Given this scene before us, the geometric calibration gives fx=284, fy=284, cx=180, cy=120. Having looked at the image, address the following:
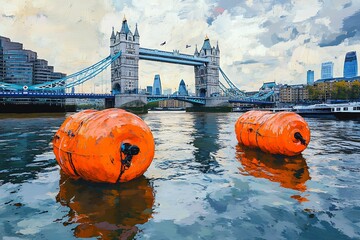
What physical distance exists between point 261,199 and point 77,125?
190 inches

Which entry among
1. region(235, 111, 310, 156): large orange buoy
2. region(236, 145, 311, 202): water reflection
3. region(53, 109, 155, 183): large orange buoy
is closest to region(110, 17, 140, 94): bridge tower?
region(235, 111, 310, 156): large orange buoy

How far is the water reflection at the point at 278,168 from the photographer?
7.41m

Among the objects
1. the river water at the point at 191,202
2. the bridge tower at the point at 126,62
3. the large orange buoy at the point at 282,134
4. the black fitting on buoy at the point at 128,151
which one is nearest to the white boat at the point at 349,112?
the large orange buoy at the point at 282,134

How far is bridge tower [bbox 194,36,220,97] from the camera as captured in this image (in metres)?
126

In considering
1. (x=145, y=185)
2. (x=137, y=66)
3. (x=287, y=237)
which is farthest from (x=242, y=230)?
(x=137, y=66)

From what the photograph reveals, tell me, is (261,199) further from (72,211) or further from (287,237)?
(72,211)

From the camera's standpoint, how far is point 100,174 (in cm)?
666

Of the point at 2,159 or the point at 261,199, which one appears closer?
the point at 261,199

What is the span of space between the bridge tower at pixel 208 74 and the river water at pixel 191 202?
4434 inches

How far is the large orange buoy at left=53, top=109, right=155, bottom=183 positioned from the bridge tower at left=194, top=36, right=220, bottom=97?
374 ft

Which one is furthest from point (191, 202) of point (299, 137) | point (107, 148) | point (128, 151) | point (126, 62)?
point (126, 62)

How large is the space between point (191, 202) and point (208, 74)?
12349cm

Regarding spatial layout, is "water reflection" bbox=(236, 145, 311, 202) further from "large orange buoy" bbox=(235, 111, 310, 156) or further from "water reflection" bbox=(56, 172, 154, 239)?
"water reflection" bbox=(56, 172, 154, 239)

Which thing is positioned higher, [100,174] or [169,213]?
[100,174]
